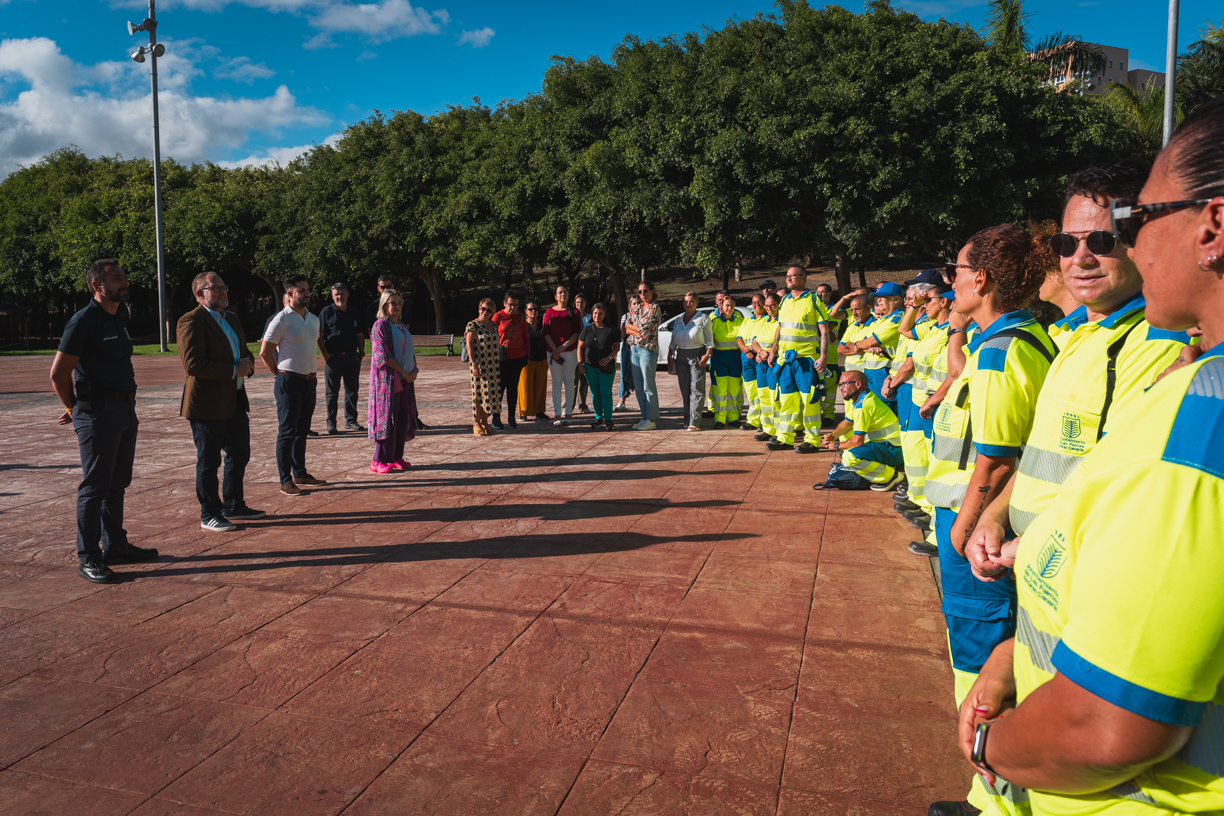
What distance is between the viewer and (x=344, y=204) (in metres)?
32.2

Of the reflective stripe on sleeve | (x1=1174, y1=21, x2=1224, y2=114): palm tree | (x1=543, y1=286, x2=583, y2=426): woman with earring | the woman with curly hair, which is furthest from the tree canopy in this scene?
the reflective stripe on sleeve

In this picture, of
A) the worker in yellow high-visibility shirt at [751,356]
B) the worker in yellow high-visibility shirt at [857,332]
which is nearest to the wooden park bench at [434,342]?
the worker in yellow high-visibility shirt at [751,356]

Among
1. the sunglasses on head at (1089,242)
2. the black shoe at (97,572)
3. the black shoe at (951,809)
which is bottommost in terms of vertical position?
the black shoe at (951,809)

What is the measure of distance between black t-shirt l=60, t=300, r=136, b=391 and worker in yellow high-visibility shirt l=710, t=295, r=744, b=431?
23.7 ft

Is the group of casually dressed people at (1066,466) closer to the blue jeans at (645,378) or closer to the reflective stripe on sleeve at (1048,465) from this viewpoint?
the reflective stripe on sleeve at (1048,465)

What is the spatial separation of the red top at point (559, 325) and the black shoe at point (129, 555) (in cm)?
698

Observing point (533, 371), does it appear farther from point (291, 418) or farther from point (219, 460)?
point (219, 460)

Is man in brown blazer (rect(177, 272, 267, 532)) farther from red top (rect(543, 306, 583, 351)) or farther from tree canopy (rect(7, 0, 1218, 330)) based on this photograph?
tree canopy (rect(7, 0, 1218, 330))

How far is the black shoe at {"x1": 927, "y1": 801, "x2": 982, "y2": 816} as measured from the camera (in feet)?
8.25

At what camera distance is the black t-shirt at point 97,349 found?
4902 millimetres

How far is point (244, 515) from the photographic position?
6.30 meters

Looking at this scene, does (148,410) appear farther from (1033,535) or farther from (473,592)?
(1033,535)

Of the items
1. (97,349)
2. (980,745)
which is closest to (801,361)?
(97,349)

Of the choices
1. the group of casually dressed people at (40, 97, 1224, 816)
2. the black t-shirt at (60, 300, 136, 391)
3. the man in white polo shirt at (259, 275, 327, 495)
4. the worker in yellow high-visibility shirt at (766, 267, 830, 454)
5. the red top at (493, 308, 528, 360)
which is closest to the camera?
the group of casually dressed people at (40, 97, 1224, 816)
